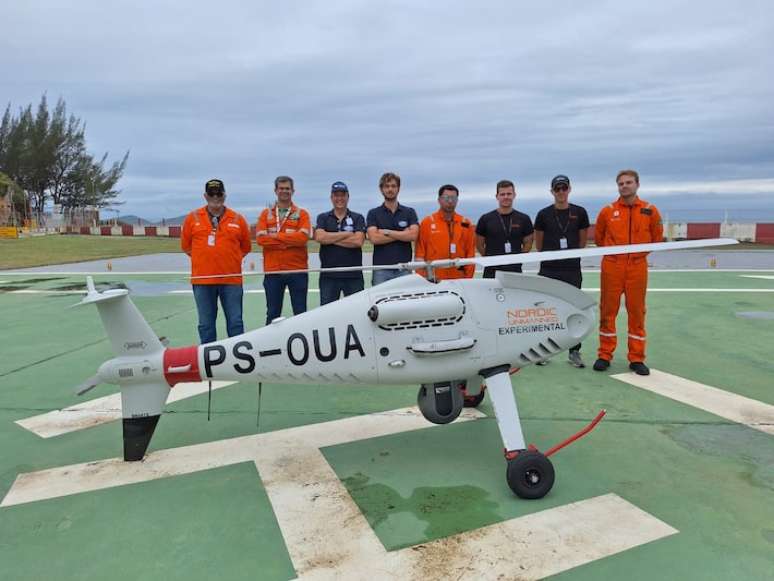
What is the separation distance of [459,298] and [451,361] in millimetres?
505

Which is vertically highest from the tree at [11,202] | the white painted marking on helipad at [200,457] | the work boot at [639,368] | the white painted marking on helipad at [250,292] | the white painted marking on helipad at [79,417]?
the tree at [11,202]

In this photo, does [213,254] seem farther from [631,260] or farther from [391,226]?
[631,260]

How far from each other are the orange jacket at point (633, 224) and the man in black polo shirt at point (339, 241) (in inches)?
121

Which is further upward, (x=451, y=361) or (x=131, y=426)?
(x=451, y=361)

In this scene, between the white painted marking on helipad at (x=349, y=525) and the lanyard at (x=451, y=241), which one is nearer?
the white painted marking on helipad at (x=349, y=525)

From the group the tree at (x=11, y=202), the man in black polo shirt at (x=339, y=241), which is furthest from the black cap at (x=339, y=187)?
the tree at (x=11, y=202)

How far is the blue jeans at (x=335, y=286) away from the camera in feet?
20.9

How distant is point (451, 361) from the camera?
4027mm

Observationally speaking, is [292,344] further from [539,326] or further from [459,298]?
[539,326]

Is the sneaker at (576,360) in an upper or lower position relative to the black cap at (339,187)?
lower

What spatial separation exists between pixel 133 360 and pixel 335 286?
2.88m

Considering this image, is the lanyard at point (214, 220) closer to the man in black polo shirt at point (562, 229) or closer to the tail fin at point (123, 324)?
the tail fin at point (123, 324)

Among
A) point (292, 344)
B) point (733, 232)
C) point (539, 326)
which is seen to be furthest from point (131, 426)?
point (733, 232)

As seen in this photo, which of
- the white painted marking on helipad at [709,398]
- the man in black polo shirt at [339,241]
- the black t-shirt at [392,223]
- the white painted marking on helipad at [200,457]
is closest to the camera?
the white painted marking on helipad at [200,457]
